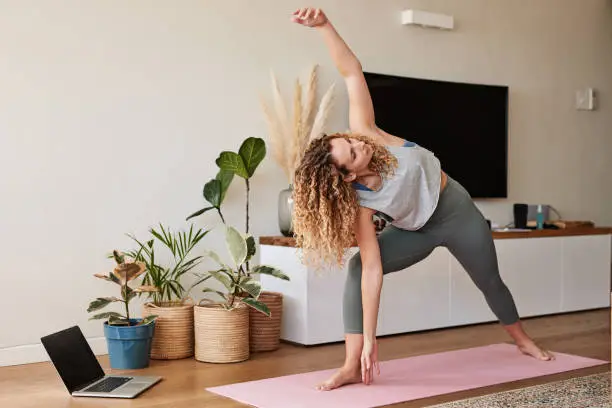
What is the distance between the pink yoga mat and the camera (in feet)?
10.0

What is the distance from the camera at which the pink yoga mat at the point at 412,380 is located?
10.0ft

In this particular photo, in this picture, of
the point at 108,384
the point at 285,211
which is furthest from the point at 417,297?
the point at 108,384

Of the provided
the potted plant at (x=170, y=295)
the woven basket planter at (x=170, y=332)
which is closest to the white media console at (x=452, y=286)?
the potted plant at (x=170, y=295)

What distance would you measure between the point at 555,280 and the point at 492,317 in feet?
1.97

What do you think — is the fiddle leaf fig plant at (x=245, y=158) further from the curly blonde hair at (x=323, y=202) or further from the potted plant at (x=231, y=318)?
the curly blonde hair at (x=323, y=202)

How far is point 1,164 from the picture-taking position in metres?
3.79

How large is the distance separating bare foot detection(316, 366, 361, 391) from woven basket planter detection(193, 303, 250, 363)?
73 cm

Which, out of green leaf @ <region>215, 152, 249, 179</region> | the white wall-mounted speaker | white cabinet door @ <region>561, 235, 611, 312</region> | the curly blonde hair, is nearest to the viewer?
the curly blonde hair

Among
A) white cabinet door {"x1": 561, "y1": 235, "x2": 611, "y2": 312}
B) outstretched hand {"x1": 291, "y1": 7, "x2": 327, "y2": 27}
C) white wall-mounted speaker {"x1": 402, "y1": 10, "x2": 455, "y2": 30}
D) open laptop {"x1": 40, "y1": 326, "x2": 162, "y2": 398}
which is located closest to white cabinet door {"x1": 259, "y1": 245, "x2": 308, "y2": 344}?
open laptop {"x1": 40, "y1": 326, "x2": 162, "y2": 398}

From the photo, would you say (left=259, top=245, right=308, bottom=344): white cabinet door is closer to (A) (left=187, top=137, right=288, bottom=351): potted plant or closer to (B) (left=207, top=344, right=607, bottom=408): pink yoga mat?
(A) (left=187, top=137, right=288, bottom=351): potted plant

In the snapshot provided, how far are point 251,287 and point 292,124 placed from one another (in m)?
1.17

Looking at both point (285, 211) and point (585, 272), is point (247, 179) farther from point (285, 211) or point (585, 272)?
point (585, 272)

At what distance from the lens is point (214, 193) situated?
4277mm

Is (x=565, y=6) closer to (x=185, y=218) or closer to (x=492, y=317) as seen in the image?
(x=492, y=317)
